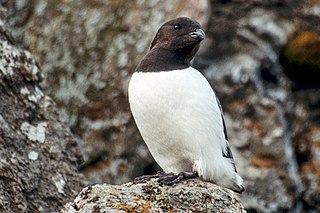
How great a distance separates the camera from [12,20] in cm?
1046

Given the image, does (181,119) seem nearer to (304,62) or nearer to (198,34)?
(198,34)

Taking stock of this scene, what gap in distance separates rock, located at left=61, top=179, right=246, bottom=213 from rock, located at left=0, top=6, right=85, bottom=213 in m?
1.18

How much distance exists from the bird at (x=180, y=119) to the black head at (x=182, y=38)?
0.07 m

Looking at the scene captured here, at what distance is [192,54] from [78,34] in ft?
12.9

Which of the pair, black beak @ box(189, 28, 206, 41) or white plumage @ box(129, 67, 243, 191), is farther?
black beak @ box(189, 28, 206, 41)

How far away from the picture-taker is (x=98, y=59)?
10.3 metres

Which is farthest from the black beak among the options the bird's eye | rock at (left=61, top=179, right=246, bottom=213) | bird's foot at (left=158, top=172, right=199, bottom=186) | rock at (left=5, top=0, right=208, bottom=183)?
rock at (left=5, top=0, right=208, bottom=183)

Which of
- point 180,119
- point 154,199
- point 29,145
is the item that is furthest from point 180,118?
point 29,145

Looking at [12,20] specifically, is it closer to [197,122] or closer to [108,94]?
[108,94]

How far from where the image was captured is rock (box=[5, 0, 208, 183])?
978 cm

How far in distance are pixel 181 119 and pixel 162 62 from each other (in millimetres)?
526

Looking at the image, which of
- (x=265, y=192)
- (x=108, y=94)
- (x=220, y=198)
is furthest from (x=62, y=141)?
(x=265, y=192)

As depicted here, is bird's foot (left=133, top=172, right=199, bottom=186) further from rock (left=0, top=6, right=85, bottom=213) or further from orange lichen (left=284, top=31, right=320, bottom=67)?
orange lichen (left=284, top=31, right=320, bottom=67)

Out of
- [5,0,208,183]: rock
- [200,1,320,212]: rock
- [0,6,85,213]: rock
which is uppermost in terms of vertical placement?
[0,6,85,213]: rock
